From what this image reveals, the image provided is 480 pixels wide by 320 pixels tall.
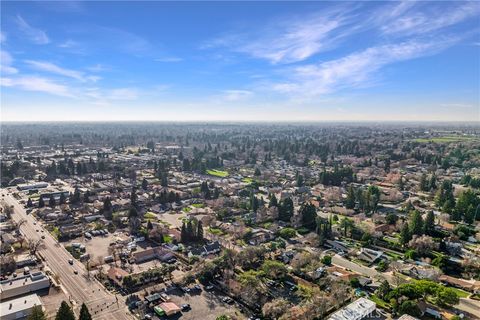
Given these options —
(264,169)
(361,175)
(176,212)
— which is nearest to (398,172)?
(361,175)

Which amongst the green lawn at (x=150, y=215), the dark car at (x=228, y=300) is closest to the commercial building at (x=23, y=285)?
the dark car at (x=228, y=300)

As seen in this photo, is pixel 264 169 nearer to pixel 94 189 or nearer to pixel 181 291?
pixel 94 189

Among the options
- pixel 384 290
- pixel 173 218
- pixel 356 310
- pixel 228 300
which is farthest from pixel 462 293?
pixel 173 218

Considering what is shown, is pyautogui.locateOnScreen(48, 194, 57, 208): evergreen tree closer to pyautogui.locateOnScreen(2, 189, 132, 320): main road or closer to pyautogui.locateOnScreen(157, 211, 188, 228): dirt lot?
pyautogui.locateOnScreen(2, 189, 132, 320): main road

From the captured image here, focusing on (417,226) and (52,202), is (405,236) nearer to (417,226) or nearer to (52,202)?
(417,226)

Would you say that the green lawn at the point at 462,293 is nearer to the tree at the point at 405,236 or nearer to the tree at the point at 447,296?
the tree at the point at 447,296

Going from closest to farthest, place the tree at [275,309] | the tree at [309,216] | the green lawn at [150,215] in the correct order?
the tree at [275,309] < the tree at [309,216] < the green lawn at [150,215]

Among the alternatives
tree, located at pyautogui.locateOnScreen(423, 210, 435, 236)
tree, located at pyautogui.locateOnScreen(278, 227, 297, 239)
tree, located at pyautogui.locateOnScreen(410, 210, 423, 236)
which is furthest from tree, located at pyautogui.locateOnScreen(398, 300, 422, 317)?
tree, located at pyautogui.locateOnScreen(423, 210, 435, 236)
